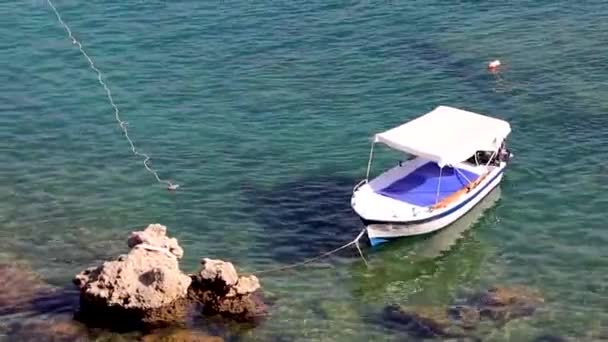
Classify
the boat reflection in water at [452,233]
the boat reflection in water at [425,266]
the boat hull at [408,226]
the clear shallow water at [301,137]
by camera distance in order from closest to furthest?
1. the boat reflection in water at [425,266]
2. the clear shallow water at [301,137]
3. the boat hull at [408,226]
4. the boat reflection in water at [452,233]

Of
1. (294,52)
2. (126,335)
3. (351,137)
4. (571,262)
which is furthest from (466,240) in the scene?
(294,52)

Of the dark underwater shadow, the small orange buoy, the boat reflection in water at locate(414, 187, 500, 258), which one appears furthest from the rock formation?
the small orange buoy

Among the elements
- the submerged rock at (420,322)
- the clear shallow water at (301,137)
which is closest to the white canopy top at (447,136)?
the clear shallow water at (301,137)


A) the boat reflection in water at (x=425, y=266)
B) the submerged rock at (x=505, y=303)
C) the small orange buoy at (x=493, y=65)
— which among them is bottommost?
the boat reflection in water at (x=425, y=266)

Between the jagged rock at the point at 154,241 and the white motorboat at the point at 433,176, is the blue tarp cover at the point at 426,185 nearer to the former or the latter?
the white motorboat at the point at 433,176

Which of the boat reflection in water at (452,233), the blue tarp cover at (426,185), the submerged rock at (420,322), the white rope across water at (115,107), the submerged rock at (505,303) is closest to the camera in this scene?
the submerged rock at (420,322)

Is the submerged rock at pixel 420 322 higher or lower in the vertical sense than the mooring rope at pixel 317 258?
lower

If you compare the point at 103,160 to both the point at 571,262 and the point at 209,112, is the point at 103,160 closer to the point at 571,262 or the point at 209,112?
the point at 209,112
